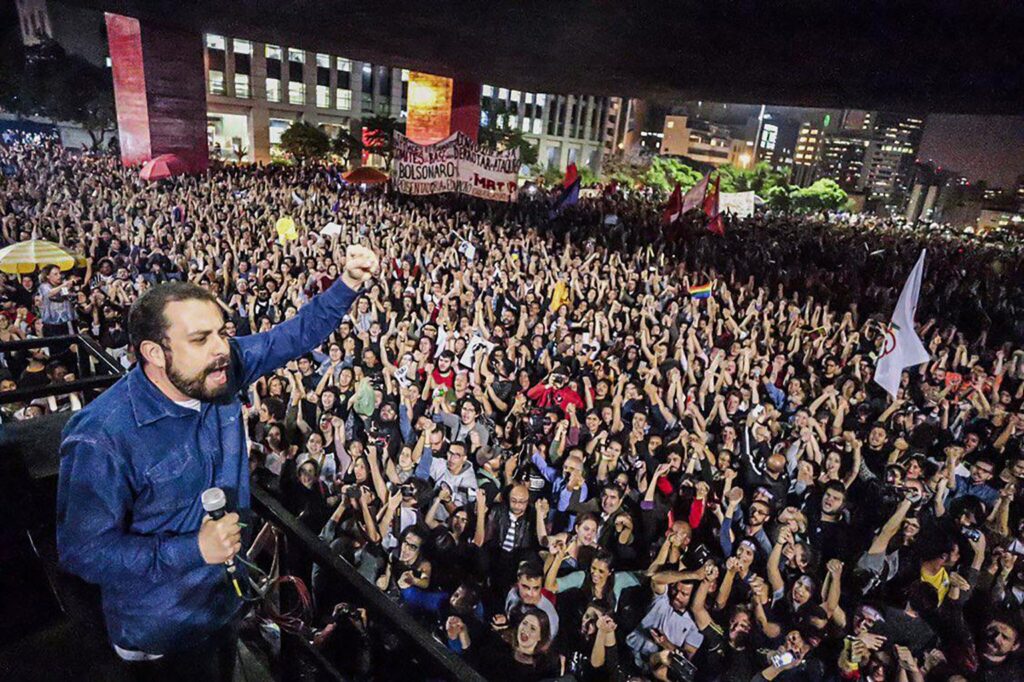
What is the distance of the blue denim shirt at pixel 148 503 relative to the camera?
1.43m

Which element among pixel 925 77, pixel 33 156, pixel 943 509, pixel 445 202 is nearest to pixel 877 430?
pixel 943 509

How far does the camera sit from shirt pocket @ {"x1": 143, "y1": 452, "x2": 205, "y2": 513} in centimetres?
156

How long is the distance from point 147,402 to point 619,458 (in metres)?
4.60

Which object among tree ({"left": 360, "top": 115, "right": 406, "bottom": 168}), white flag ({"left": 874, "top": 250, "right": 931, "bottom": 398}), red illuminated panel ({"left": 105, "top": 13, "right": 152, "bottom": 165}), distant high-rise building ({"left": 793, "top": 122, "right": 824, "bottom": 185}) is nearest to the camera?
white flag ({"left": 874, "top": 250, "right": 931, "bottom": 398})

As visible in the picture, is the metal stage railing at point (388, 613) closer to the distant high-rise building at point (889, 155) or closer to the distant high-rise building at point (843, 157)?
the distant high-rise building at point (843, 157)

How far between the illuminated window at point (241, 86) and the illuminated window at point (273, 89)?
160 cm

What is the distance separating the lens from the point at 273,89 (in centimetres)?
4744

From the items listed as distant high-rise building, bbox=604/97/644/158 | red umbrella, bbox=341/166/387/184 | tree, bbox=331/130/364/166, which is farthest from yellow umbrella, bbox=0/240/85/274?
distant high-rise building, bbox=604/97/644/158

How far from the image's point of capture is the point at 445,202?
68.1ft

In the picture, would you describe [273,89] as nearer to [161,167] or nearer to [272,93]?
[272,93]

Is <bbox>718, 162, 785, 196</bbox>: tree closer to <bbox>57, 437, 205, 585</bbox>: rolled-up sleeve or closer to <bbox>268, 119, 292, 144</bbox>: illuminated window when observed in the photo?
<bbox>268, 119, 292, 144</bbox>: illuminated window

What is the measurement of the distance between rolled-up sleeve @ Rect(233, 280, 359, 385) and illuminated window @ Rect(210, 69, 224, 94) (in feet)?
167

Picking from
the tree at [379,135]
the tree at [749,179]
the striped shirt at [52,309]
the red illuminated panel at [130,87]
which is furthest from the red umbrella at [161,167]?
the tree at [749,179]

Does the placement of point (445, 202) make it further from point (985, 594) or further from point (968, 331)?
point (985, 594)
